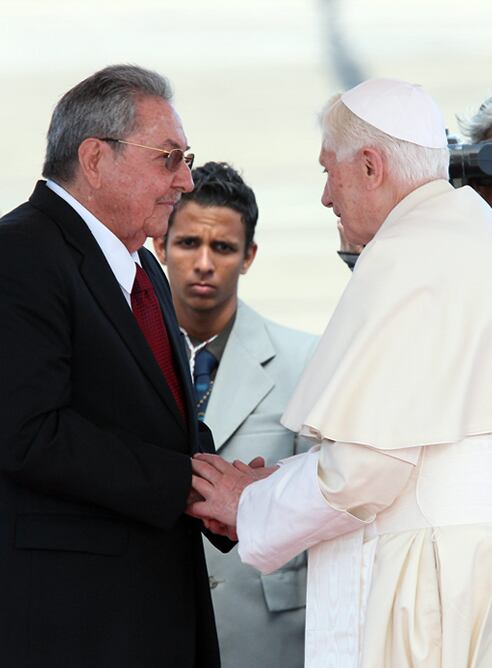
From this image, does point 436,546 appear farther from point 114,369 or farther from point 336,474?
point 114,369

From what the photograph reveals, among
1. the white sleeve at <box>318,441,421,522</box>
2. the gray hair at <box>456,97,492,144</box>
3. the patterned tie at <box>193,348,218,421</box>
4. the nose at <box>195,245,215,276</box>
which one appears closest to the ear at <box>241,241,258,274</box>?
the nose at <box>195,245,215,276</box>

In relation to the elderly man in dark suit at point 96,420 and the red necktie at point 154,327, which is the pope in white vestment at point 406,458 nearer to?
the elderly man in dark suit at point 96,420

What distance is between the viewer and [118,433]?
2.67 m

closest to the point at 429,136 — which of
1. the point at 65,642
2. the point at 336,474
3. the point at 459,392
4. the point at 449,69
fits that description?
the point at 459,392

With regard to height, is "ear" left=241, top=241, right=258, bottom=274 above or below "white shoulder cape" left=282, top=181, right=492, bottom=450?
below

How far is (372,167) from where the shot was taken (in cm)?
271

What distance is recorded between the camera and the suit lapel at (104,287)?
271 cm

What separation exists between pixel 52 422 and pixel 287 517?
1.55 ft

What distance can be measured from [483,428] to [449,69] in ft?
7.98

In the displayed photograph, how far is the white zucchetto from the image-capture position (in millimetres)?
2725

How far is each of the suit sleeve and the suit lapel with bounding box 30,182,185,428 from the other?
0.24 ft

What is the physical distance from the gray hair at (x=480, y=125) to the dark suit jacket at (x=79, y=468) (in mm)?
1208

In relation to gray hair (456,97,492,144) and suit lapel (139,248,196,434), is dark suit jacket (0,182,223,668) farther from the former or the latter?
gray hair (456,97,492,144)

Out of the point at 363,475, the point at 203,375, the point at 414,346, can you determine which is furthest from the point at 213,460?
the point at 203,375
